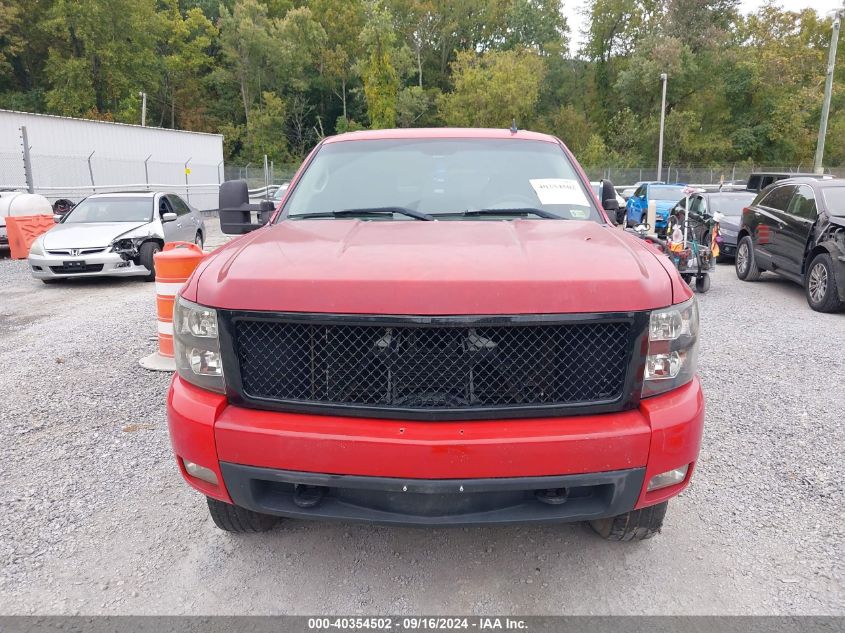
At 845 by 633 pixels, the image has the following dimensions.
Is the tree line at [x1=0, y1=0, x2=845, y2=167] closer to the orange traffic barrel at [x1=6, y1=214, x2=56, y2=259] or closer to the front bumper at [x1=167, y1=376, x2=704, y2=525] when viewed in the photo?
the orange traffic barrel at [x1=6, y1=214, x2=56, y2=259]

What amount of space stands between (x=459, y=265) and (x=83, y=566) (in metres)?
2.23

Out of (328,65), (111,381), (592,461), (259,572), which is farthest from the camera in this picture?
(328,65)

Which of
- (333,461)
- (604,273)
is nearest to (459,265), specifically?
(604,273)

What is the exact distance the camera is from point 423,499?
2.33 meters

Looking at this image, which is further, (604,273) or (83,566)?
(83,566)

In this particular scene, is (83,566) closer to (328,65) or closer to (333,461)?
(333,461)

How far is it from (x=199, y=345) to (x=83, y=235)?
8972 mm

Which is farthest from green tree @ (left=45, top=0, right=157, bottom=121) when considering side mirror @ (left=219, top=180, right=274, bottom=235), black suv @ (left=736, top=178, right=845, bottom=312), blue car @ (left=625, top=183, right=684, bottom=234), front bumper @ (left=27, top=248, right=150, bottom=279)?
side mirror @ (left=219, top=180, right=274, bottom=235)

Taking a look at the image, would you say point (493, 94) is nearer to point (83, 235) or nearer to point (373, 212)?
point (83, 235)

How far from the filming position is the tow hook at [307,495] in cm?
235

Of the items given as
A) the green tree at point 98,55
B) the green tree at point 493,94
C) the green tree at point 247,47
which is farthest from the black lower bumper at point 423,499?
the green tree at point 247,47

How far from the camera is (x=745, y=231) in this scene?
36.9 ft

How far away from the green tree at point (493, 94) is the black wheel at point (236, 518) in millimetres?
48833

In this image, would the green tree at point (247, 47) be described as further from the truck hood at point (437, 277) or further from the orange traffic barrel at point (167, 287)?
the truck hood at point (437, 277)
